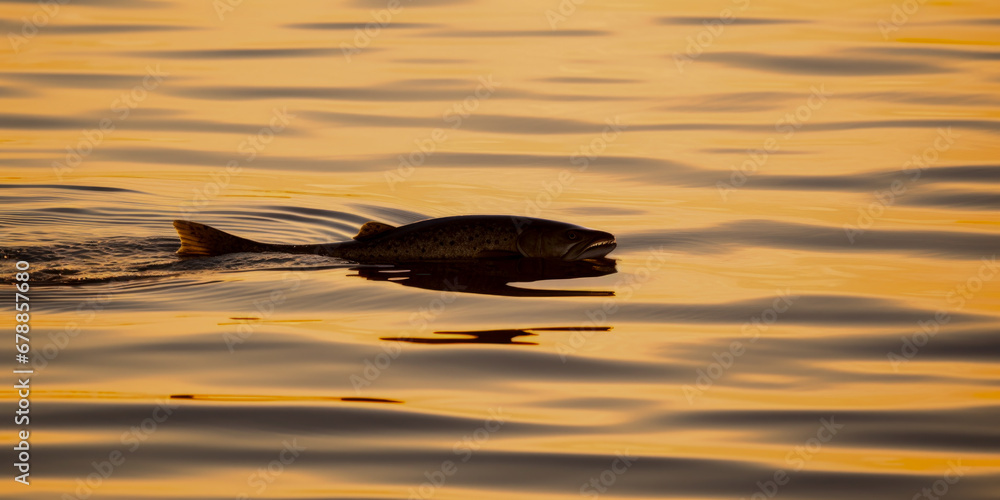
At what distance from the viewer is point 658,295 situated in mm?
9539

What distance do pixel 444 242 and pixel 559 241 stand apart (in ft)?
3.17

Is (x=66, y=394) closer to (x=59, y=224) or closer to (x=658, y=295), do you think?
(x=658, y=295)

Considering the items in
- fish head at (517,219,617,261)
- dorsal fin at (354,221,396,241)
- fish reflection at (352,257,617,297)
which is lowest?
fish reflection at (352,257,617,297)

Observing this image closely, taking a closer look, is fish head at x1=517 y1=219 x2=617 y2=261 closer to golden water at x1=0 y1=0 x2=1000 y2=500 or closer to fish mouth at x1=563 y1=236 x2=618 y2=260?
fish mouth at x1=563 y1=236 x2=618 y2=260

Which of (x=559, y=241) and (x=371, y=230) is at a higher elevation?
(x=371, y=230)

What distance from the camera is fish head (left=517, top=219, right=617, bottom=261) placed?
10656mm

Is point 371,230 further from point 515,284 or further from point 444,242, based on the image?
point 515,284

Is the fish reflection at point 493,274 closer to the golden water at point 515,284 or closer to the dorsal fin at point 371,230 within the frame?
the golden water at point 515,284

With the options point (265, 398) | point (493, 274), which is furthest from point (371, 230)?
point (265, 398)

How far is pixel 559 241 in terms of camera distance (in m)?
10.7

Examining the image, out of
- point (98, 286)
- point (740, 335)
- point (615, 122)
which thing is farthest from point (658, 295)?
point (615, 122)

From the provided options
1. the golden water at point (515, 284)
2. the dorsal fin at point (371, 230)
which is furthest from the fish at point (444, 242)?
the golden water at point (515, 284)

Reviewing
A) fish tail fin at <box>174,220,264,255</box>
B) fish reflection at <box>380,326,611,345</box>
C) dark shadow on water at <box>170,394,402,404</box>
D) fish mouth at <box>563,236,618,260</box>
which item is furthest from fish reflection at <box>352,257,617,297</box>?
dark shadow on water at <box>170,394,402,404</box>

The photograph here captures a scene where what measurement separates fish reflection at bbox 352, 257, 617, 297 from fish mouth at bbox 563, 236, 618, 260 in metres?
0.06
